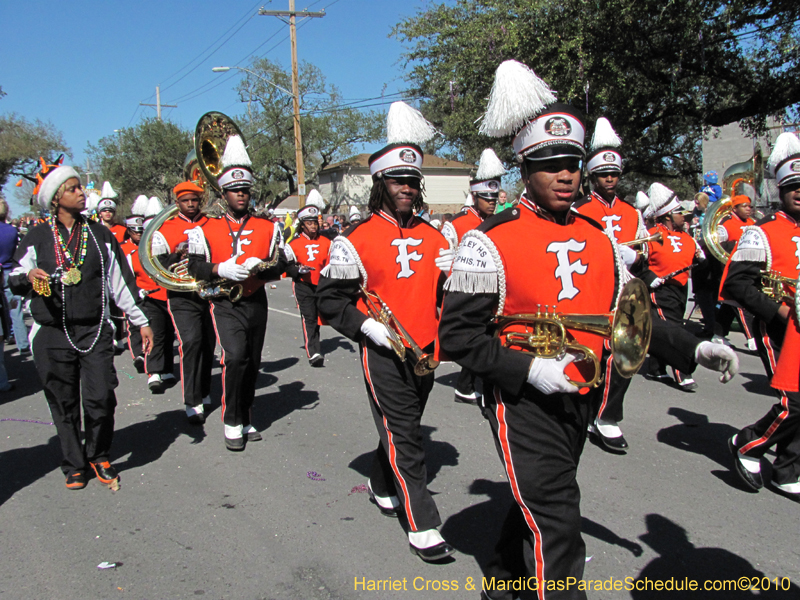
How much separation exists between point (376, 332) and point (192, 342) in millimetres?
3504

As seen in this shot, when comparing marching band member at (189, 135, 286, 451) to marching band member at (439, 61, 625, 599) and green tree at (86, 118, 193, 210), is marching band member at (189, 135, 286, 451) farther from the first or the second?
green tree at (86, 118, 193, 210)

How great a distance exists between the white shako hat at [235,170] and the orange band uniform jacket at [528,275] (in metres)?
3.47

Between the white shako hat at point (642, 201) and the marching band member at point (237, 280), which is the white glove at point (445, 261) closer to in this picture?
the marching band member at point (237, 280)

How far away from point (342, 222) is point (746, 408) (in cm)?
2346

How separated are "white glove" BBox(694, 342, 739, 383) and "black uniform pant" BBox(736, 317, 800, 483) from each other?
7.25 ft

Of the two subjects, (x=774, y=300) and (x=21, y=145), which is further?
(x=21, y=145)

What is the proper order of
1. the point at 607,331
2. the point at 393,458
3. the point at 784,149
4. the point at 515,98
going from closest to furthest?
the point at 607,331 < the point at 515,98 < the point at 393,458 < the point at 784,149

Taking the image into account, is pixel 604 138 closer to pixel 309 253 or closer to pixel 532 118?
pixel 532 118

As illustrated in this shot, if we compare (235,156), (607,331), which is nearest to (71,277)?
(235,156)

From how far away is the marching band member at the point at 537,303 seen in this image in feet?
8.00

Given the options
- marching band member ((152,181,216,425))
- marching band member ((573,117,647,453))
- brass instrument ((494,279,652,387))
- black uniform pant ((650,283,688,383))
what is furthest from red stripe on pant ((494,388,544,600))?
black uniform pant ((650,283,688,383))

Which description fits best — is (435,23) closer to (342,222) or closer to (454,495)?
(342,222)

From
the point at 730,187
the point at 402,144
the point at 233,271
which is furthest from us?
the point at 730,187

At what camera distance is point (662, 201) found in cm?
721
